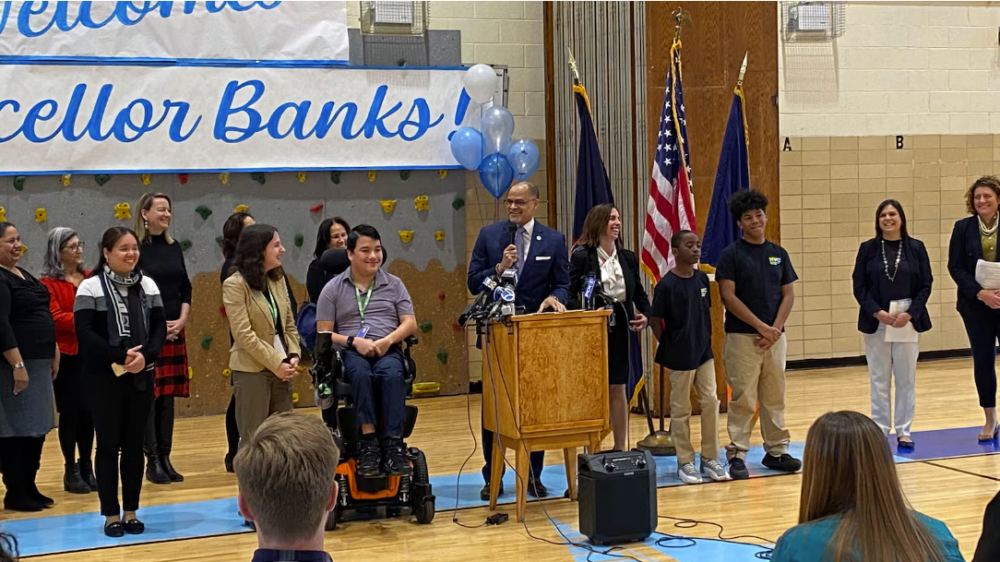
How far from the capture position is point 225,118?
8.63 meters

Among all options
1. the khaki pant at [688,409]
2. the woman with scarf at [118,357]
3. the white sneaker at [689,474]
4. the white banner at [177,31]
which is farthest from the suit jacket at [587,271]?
the white banner at [177,31]

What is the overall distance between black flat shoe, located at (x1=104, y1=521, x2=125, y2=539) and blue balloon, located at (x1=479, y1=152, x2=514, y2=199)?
430 cm

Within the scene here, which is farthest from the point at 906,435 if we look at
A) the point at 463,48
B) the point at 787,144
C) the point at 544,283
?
the point at 463,48

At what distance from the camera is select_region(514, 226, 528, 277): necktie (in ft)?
19.1

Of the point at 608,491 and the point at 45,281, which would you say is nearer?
the point at 608,491

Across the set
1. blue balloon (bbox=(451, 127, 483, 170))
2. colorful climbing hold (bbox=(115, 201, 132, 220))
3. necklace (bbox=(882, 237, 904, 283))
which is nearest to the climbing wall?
colorful climbing hold (bbox=(115, 201, 132, 220))

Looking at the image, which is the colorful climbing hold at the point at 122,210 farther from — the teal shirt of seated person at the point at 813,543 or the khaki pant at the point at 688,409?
the teal shirt of seated person at the point at 813,543

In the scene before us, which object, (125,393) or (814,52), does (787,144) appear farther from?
(125,393)

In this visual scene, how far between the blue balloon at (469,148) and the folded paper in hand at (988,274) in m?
3.79

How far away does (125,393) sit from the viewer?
5.04 metres

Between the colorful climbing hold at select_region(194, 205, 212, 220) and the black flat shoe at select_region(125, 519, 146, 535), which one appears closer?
the black flat shoe at select_region(125, 519, 146, 535)

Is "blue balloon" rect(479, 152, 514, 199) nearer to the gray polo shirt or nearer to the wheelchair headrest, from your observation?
the wheelchair headrest

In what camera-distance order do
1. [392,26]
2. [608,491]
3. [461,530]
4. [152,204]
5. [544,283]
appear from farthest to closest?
[392,26], [152,204], [544,283], [461,530], [608,491]

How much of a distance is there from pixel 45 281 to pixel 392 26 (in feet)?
13.0
